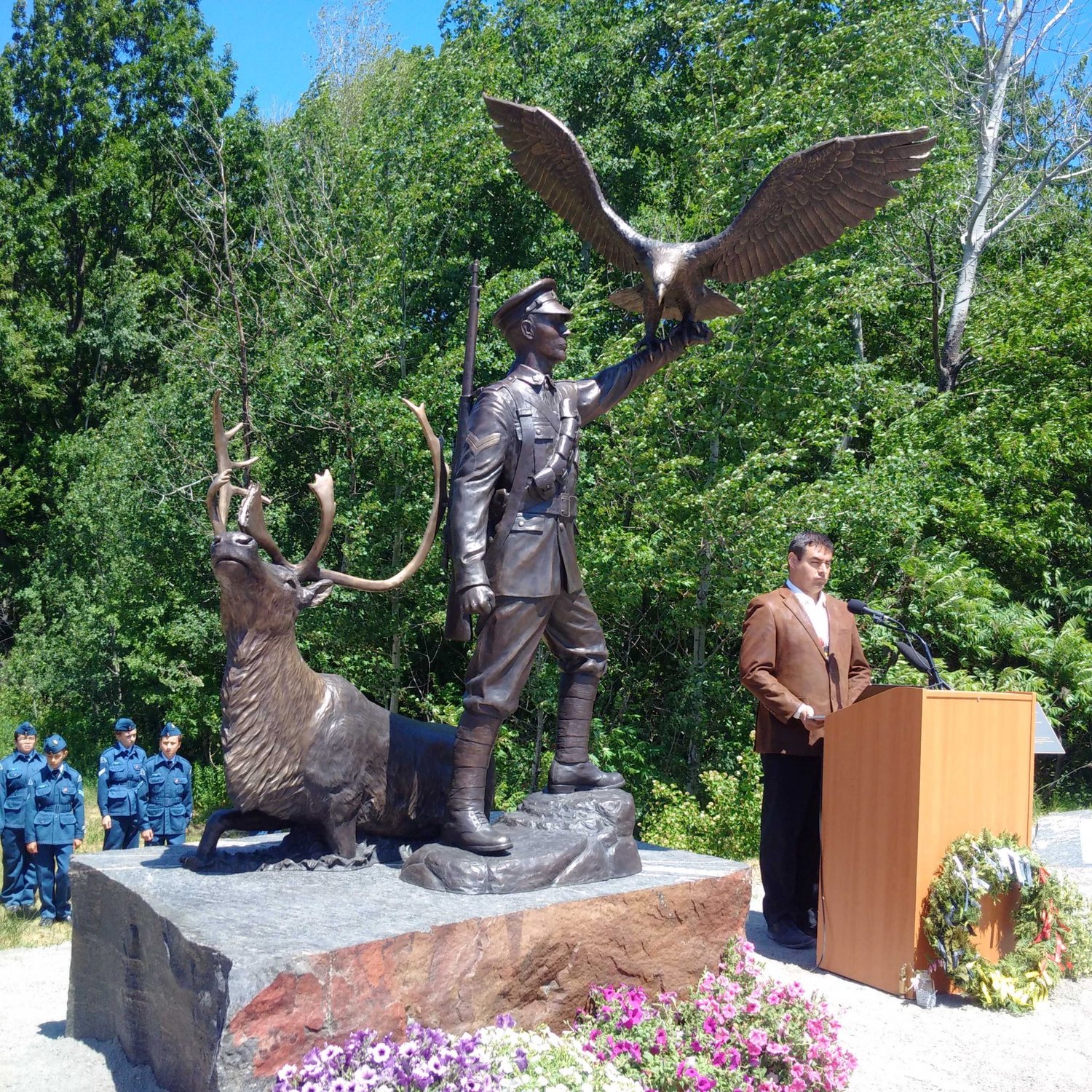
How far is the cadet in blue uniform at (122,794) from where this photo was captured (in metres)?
7.43

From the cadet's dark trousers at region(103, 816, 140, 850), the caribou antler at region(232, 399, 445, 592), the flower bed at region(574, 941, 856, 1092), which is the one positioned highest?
the caribou antler at region(232, 399, 445, 592)

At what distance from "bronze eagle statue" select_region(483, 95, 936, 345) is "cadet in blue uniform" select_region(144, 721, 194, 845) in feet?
16.0

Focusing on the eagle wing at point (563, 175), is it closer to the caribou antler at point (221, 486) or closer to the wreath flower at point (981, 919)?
the caribou antler at point (221, 486)

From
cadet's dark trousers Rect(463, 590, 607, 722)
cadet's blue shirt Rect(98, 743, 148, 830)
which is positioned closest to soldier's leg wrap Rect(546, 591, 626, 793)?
cadet's dark trousers Rect(463, 590, 607, 722)

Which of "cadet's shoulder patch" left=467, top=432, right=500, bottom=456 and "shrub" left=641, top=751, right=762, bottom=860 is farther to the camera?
"shrub" left=641, top=751, right=762, bottom=860

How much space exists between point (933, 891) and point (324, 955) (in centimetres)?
280

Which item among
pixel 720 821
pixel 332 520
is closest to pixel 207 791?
pixel 720 821

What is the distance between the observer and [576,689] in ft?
15.0

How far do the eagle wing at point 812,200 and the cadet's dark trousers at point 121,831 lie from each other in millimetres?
5552

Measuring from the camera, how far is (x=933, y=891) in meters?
4.68

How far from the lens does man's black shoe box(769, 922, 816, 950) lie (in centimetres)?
549

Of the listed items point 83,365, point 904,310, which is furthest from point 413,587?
point 83,365

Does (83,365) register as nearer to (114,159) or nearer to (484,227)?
(114,159)

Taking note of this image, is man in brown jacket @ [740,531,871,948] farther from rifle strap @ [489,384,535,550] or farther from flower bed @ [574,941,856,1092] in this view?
rifle strap @ [489,384,535,550]
